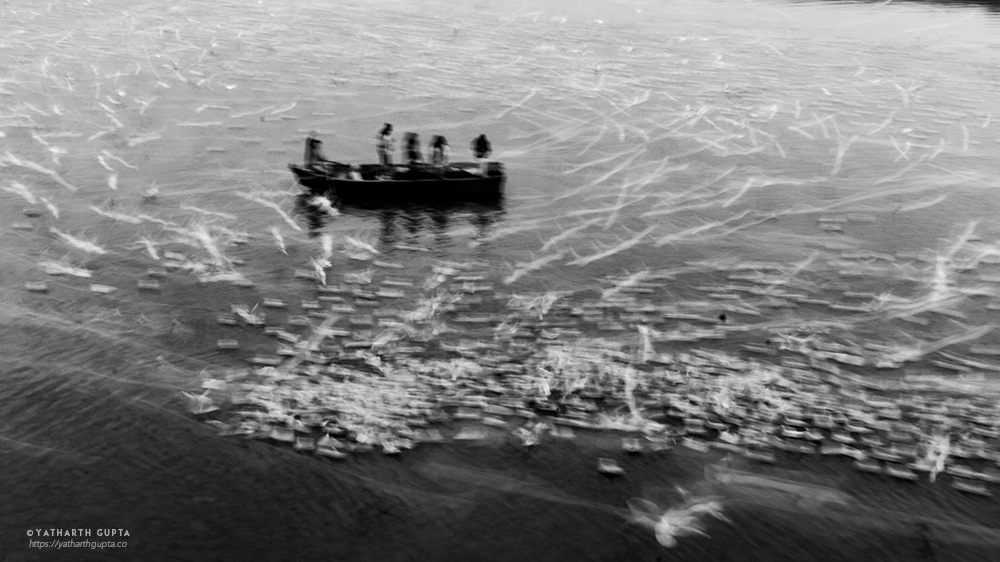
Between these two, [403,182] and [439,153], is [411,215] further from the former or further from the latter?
[439,153]

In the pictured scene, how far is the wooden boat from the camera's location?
4250 cm

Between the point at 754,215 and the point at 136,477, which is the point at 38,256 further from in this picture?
the point at 754,215

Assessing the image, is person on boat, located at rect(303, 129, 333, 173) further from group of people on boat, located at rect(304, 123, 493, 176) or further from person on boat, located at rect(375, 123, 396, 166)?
person on boat, located at rect(375, 123, 396, 166)

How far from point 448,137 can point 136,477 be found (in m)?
32.5

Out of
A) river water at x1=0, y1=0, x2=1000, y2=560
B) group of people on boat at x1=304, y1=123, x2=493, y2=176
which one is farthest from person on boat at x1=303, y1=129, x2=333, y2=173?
river water at x1=0, y1=0, x2=1000, y2=560

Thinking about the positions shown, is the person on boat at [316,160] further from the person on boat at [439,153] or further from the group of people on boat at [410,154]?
the person on boat at [439,153]

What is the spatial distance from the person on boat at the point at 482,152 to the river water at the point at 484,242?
88.5 inches

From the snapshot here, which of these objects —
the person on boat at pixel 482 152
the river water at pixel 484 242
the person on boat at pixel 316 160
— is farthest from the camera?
the person on boat at pixel 482 152

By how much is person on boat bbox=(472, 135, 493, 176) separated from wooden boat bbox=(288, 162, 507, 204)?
0.21 m

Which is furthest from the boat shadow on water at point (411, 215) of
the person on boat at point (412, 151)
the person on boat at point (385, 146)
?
the person on boat at point (385, 146)

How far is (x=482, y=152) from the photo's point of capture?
44219 millimetres

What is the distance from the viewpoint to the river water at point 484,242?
2244 cm

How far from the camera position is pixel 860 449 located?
24859 mm

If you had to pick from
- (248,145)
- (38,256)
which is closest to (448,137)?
(248,145)
